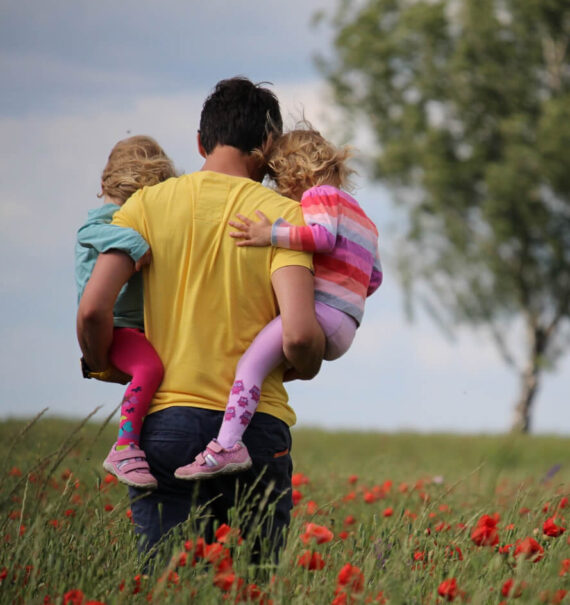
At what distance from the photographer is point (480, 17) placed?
19.8 metres

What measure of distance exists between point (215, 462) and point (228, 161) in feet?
3.59

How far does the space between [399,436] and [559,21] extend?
1104 cm

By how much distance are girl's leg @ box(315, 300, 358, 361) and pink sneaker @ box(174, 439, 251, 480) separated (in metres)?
0.52

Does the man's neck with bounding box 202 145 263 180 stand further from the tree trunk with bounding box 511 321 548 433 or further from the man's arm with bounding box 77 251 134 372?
the tree trunk with bounding box 511 321 548 433

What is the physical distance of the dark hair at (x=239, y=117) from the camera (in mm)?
3078

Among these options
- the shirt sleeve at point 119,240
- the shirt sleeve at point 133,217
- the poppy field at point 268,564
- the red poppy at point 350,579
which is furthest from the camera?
the shirt sleeve at point 133,217

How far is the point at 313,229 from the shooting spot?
301cm

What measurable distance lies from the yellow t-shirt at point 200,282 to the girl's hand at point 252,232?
0.03 metres

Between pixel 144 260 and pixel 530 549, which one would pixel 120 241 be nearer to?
pixel 144 260

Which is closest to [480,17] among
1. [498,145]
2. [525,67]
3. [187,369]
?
[525,67]

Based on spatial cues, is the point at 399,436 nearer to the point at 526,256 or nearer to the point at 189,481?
the point at 526,256

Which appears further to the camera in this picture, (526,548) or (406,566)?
(406,566)

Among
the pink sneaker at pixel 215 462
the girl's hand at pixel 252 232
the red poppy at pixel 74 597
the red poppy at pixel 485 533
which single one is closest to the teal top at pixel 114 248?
the girl's hand at pixel 252 232

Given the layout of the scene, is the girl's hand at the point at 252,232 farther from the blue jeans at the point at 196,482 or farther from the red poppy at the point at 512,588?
the red poppy at the point at 512,588
